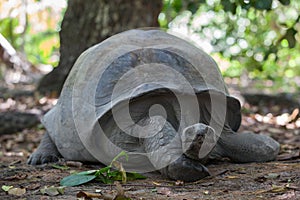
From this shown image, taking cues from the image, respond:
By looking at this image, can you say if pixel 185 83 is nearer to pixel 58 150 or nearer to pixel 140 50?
pixel 140 50

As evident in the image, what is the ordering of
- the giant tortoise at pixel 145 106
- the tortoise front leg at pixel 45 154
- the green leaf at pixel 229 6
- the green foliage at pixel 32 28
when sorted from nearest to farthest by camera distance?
1. the giant tortoise at pixel 145 106
2. the tortoise front leg at pixel 45 154
3. the green leaf at pixel 229 6
4. the green foliage at pixel 32 28

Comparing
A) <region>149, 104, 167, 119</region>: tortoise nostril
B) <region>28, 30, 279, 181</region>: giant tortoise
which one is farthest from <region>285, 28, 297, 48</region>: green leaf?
<region>149, 104, 167, 119</region>: tortoise nostril

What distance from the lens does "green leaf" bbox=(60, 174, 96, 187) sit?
2197mm

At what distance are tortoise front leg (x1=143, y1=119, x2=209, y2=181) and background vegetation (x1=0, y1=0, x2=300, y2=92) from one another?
1.34 metres

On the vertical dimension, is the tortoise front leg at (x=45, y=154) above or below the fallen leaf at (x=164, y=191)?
below

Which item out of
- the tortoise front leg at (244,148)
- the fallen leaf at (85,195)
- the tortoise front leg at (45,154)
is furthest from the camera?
the tortoise front leg at (45,154)

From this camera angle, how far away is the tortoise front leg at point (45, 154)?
9.77 ft

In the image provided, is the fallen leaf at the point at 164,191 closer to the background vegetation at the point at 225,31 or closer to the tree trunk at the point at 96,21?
the background vegetation at the point at 225,31

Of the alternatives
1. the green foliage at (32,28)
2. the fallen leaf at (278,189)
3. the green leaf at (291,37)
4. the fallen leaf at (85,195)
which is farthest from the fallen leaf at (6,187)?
the green foliage at (32,28)

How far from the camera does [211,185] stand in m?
2.20

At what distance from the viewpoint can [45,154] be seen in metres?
3.03

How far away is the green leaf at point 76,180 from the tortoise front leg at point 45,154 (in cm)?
77

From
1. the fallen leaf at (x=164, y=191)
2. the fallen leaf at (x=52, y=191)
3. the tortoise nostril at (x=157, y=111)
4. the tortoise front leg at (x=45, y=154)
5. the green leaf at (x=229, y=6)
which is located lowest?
the tortoise front leg at (x=45, y=154)

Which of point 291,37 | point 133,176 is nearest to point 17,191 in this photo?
point 133,176
